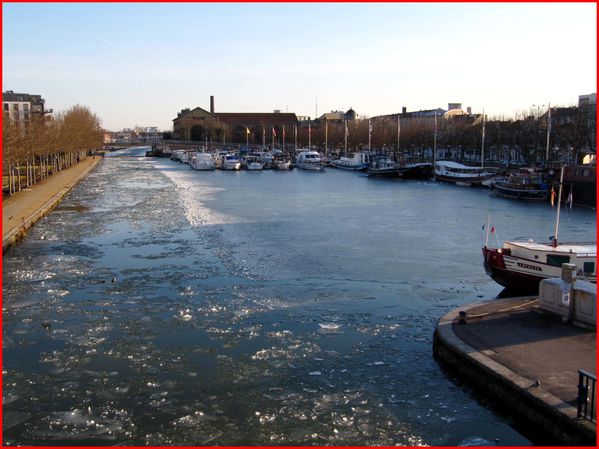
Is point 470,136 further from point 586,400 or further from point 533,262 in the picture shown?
point 586,400

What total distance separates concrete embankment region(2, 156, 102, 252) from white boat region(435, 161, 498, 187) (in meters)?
41.2

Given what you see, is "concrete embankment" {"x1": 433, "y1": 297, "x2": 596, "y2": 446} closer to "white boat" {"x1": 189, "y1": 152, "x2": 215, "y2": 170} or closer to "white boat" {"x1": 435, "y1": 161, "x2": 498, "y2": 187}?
"white boat" {"x1": 435, "y1": 161, "x2": 498, "y2": 187}

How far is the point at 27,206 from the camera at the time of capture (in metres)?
39.2

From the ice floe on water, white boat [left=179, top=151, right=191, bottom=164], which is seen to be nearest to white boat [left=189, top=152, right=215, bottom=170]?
white boat [left=179, top=151, right=191, bottom=164]

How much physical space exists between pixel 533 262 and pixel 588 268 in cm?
158

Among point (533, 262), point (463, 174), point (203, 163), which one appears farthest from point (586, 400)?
point (203, 163)

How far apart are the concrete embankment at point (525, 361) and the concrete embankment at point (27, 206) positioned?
20084mm

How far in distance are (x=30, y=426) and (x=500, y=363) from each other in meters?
8.93

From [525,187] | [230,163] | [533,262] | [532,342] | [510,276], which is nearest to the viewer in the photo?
[532,342]

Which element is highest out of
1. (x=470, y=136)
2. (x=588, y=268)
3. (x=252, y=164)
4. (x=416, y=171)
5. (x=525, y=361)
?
(x=470, y=136)

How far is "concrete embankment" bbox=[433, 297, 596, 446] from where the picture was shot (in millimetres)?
10547

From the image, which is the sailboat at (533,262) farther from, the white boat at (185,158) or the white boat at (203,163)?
the white boat at (185,158)

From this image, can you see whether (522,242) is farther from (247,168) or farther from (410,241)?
(247,168)

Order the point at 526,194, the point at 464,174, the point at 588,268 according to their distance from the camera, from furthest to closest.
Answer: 1. the point at 464,174
2. the point at 526,194
3. the point at 588,268
